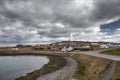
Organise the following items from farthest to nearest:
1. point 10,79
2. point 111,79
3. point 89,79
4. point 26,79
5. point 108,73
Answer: point 10,79
point 26,79
point 89,79
point 108,73
point 111,79

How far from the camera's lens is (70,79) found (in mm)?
39688

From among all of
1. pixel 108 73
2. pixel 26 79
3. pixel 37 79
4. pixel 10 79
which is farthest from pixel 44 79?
pixel 108 73

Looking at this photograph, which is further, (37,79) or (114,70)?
(37,79)

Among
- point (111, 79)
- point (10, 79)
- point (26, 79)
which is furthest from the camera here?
point (10, 79)

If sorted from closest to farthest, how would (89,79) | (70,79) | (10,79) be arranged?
1. (89,79)
2. (70,79)
3. (10,79)

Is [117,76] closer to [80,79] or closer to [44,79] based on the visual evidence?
[80,79]

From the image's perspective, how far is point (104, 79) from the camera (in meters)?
30.9

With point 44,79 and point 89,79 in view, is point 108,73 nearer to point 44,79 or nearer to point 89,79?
point 89,79

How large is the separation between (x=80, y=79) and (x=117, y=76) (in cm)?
959

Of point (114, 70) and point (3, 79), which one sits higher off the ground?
point (114, 70)

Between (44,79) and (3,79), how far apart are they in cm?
1450

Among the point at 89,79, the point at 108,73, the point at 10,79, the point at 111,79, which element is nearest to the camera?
the point at 111,79

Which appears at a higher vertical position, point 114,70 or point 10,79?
point 114,70

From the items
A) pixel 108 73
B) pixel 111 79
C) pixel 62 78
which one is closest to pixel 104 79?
pixel 111 79
